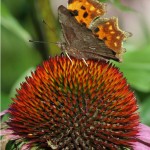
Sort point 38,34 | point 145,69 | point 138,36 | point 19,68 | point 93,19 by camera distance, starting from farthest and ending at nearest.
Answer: point 138,36 < point 19,68 < point 145,69 < point 38,34 < point 93,19

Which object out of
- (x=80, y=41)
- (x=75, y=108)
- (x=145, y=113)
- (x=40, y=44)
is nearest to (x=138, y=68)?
(x=145, y=113)

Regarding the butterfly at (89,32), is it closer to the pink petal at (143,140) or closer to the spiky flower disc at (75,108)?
the spiky flower disc at (75,108)

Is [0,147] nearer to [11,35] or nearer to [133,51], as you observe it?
[133,51]

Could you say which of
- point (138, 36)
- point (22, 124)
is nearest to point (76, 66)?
point (22, 124)

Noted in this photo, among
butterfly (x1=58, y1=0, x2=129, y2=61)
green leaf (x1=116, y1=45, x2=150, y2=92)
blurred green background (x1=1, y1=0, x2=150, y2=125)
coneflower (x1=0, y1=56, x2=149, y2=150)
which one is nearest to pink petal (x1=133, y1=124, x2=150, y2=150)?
coneflower (x1=0, y1=56, x2=149, y2=150)

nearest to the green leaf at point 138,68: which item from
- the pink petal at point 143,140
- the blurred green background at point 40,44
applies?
the blurred green background at point 40,44

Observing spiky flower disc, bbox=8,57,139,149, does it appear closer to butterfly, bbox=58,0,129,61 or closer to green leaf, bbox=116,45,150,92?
butterfly, bbox=58,0,129,61
